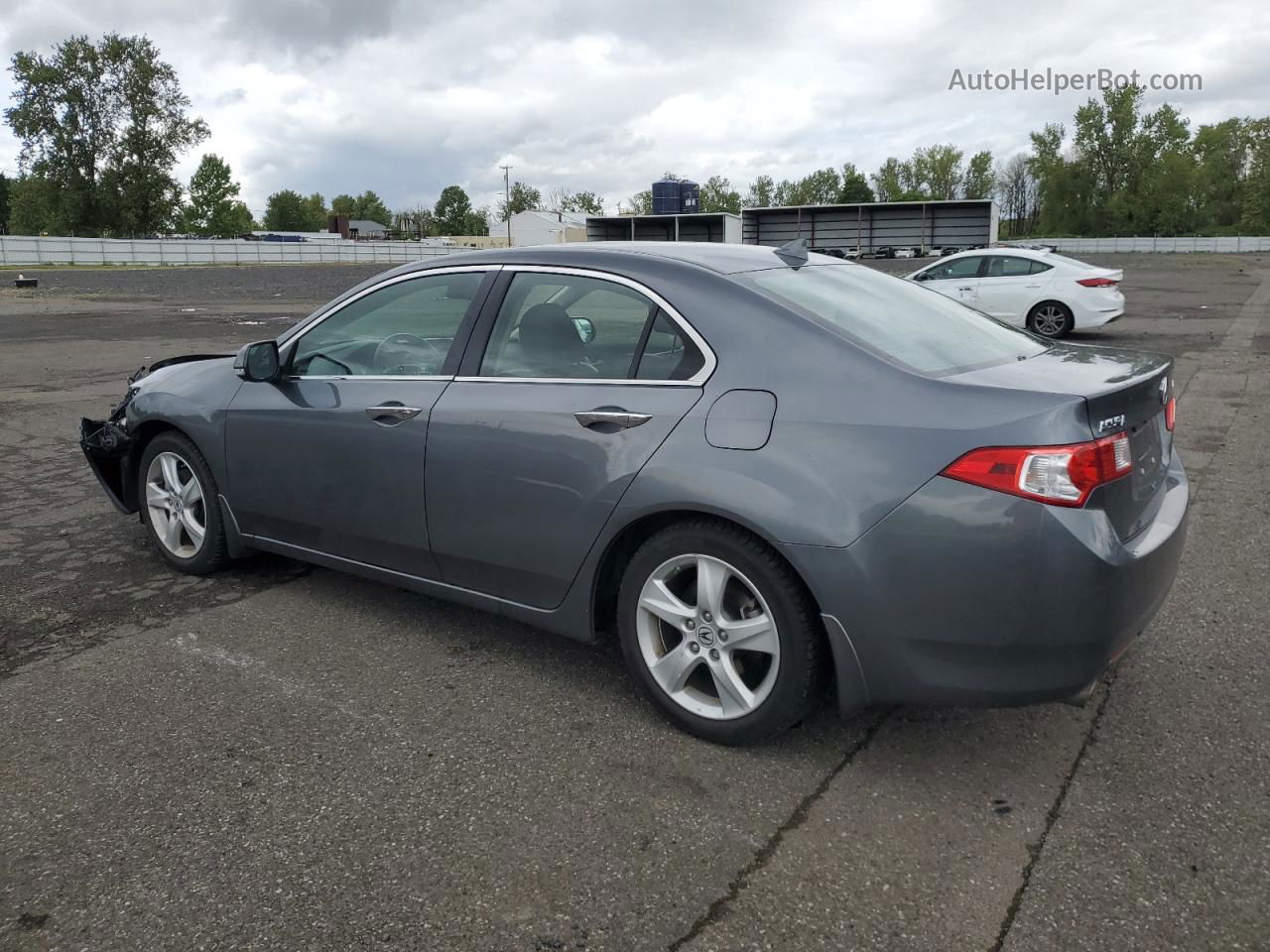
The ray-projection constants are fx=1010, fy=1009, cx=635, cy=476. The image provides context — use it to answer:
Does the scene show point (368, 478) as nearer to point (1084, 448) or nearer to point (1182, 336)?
point (1084, 448)

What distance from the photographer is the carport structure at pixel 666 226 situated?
2746 inches

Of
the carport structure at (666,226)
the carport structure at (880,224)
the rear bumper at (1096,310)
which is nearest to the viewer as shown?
the rear bumper at (1096,310)

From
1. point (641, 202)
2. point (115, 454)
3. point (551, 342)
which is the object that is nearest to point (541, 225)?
point (641, 202)

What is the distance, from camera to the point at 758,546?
2906 mm

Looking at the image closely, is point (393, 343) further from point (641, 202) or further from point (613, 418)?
point (641, 202)

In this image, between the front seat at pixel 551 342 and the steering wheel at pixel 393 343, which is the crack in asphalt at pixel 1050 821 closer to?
the front seat at pixel 551 342

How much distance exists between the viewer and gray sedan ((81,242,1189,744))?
8.66 feet

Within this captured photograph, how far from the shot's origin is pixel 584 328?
3.47m

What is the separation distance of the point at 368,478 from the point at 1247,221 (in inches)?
4882

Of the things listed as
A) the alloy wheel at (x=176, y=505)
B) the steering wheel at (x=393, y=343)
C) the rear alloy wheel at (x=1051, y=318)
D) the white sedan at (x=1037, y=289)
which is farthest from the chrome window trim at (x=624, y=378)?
the rear alloy wheel at (x=1051, y=318)

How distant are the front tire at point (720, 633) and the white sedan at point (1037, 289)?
13.5 meters

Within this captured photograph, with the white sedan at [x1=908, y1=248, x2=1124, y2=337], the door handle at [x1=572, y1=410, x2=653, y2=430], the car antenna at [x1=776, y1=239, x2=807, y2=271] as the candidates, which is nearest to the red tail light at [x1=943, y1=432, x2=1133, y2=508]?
the door handle at [x1=572, y1=410, x2=653, y2=430]

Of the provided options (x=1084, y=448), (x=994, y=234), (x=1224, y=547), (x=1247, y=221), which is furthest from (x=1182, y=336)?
(x=1247, y=221)

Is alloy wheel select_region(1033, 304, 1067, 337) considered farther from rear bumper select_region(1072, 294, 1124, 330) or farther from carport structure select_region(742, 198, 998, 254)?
carport structure select_region(742, 198, 998, 254)
